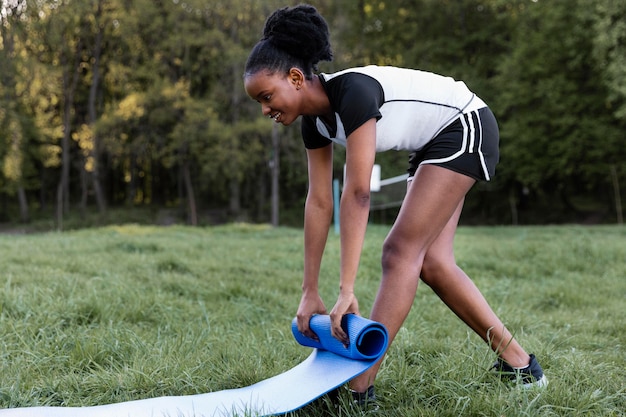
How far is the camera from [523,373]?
100.0 inches

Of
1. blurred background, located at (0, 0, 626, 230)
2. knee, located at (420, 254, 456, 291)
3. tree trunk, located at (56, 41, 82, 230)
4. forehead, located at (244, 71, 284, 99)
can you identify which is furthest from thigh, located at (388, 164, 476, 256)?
tree trunk, located at (56, 41, 82, 230)

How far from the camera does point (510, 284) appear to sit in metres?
5.85

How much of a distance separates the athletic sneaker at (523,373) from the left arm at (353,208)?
0.80m

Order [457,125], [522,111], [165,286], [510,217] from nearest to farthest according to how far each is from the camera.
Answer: [457,125]
[165,286]
[522,111]
[510,217]

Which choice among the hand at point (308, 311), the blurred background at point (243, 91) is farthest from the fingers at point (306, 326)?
the blurred background at point (243, 91)

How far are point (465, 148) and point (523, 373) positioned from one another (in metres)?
0.94

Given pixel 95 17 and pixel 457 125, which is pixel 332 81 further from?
pixel 95 17

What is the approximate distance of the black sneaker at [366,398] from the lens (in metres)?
2.25

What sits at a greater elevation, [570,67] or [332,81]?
[570,67]

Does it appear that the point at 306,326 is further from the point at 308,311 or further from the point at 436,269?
the point at 436,269

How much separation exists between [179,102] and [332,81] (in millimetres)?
22533

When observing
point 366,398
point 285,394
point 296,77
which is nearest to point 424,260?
point 366,398

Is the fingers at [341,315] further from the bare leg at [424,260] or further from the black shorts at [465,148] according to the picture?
the black shorts at [465,148]

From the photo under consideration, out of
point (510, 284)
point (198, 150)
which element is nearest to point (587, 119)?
point (198, 150)
